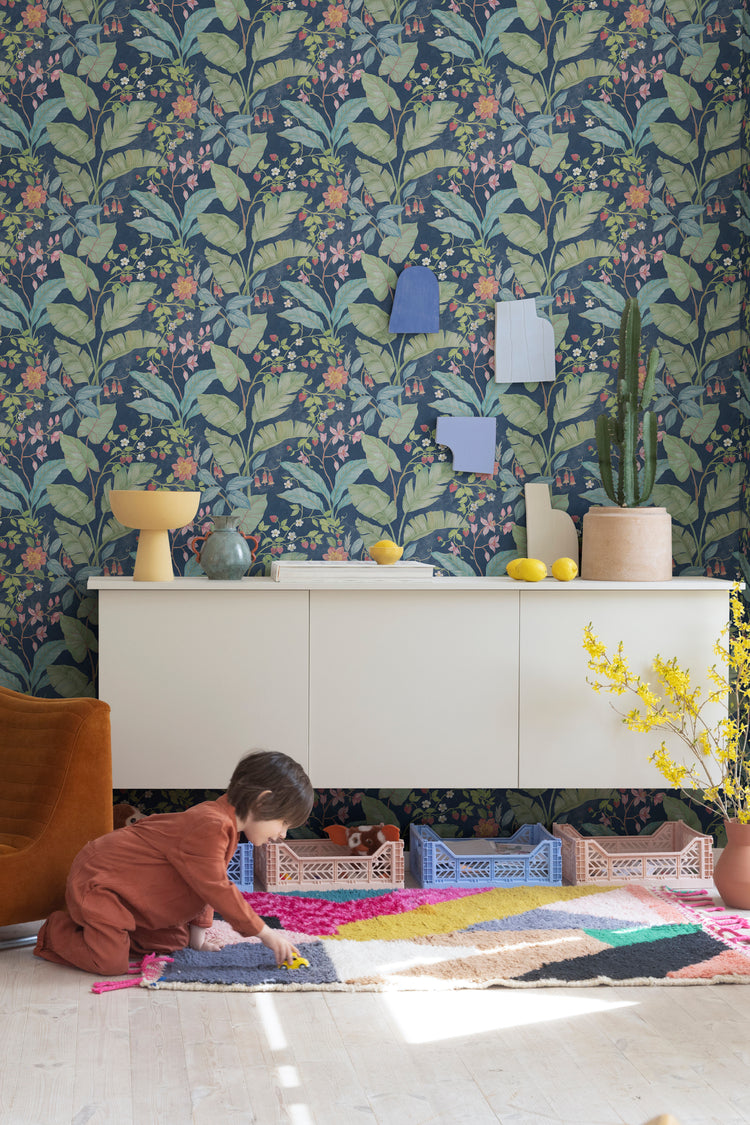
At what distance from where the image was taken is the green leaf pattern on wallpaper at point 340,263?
3377mm

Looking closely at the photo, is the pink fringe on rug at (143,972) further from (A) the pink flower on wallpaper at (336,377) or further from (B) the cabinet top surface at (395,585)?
(A) the pink flower on wallpaper at (336,377)

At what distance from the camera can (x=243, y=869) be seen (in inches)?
121

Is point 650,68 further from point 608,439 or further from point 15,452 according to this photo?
point 15,452

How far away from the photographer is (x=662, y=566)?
130 inches

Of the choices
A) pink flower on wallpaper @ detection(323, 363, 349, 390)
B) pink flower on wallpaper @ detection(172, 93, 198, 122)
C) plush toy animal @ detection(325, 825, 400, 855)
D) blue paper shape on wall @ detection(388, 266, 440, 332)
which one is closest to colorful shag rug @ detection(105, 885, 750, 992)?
plush toy animal @ detection(325, 825, 400, 855)

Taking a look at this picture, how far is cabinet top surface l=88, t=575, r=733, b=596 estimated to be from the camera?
3105mm

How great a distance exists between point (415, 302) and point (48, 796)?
1869 millimetres

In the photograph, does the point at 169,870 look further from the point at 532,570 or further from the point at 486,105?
the point at 486,105

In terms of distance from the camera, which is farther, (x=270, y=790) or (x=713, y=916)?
(x=713, y=916)

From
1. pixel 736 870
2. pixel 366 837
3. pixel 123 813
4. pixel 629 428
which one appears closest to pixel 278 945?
pixel 366 837

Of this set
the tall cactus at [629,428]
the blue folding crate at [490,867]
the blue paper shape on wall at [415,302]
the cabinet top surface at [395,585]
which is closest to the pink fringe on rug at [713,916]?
the blue folding crate at [490,867]

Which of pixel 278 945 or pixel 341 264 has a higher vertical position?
pixel 341 264

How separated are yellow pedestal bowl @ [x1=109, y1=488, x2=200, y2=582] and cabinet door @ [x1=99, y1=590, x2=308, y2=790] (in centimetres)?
10

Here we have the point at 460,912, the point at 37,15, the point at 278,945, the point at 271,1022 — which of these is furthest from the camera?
the point at 37,15
